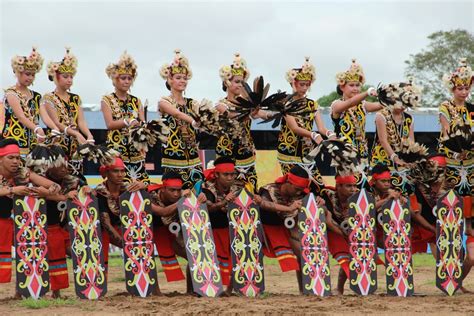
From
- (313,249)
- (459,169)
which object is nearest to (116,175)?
(313,249)

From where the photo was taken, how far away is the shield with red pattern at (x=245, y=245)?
947 centimetres

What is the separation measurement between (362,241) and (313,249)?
0.55 metres

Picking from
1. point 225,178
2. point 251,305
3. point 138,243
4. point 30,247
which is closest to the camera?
point 251,305

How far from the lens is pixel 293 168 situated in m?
9.85

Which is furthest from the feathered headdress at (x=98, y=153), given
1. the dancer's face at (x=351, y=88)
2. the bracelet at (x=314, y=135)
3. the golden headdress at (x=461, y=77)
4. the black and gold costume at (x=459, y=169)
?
the golden headdress at (x=461, y=77)

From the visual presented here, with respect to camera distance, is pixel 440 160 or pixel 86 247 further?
pixel 440 160

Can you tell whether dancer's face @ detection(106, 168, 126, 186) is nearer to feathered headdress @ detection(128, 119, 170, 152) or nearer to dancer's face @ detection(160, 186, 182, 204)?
feathered headdress @ detection(128, 119, 170, 152)

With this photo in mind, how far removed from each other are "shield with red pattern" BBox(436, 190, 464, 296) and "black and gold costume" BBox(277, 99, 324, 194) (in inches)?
52.3

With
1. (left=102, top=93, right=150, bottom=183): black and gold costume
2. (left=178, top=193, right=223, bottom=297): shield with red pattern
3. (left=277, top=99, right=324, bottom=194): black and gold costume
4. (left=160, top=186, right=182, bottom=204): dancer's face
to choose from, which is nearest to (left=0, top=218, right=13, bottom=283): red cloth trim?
(left=102, top=93, right=150, bottom=183): black and gold costume

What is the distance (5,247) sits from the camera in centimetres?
919

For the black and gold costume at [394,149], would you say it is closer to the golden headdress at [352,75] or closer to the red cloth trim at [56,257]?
the golden headdress at [352,75]

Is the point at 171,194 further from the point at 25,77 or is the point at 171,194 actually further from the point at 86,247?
the point at 25,77

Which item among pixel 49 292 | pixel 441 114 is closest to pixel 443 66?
pixel 441 114

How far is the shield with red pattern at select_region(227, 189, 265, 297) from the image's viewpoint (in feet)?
31.1
